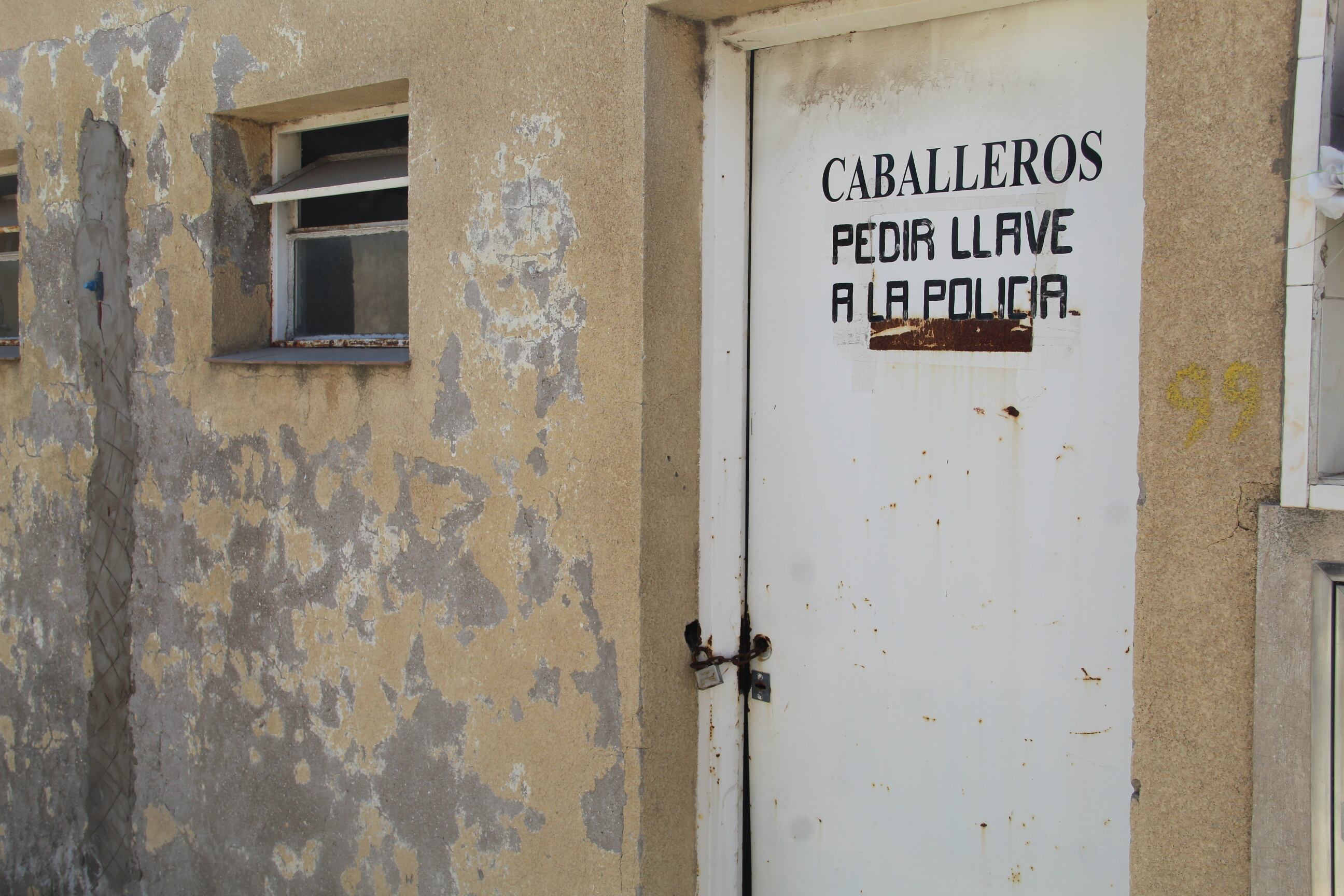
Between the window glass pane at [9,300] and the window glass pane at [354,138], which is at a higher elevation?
the window glass pane at [354,138]

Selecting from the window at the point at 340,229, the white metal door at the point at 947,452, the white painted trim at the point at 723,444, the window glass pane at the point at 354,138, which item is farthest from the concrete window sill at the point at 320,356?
the white metal door at the point at 947,452

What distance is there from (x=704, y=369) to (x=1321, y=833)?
1715 mm

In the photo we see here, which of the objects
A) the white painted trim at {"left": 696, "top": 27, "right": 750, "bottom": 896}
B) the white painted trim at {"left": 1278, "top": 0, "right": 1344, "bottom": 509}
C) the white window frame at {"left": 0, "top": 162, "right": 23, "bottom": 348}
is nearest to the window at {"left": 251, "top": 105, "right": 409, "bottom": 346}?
the white painted trim at {"left": 696, "top": 27, "right": 750, "bottom": 896}

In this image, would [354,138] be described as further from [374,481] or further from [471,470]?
[471,470]

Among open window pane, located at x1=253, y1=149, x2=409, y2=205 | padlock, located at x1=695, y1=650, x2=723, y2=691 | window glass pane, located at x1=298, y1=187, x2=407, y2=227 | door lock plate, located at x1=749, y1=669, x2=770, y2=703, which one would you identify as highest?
open window pane, located at x1=253, y1=149, x2=409, y2=205

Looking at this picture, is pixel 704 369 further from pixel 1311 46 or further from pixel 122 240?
pixel 122 240

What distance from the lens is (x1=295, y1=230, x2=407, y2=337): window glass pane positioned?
3.48 m

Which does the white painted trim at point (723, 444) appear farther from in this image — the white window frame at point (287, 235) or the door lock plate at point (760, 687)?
the white window frame at point (287, 235)

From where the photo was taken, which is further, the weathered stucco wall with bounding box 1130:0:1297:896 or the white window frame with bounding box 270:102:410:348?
the white window frame with bounding box 270:102:410:348

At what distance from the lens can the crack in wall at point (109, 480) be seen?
12.6ft

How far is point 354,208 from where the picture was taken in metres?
3.59

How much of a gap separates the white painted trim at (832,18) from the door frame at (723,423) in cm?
1

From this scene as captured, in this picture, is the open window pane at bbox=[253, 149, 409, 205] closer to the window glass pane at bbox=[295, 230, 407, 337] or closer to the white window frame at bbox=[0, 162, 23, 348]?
the window glass pane at bbox=[295, 230, 407, 337]

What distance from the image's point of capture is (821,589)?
2812 mm
